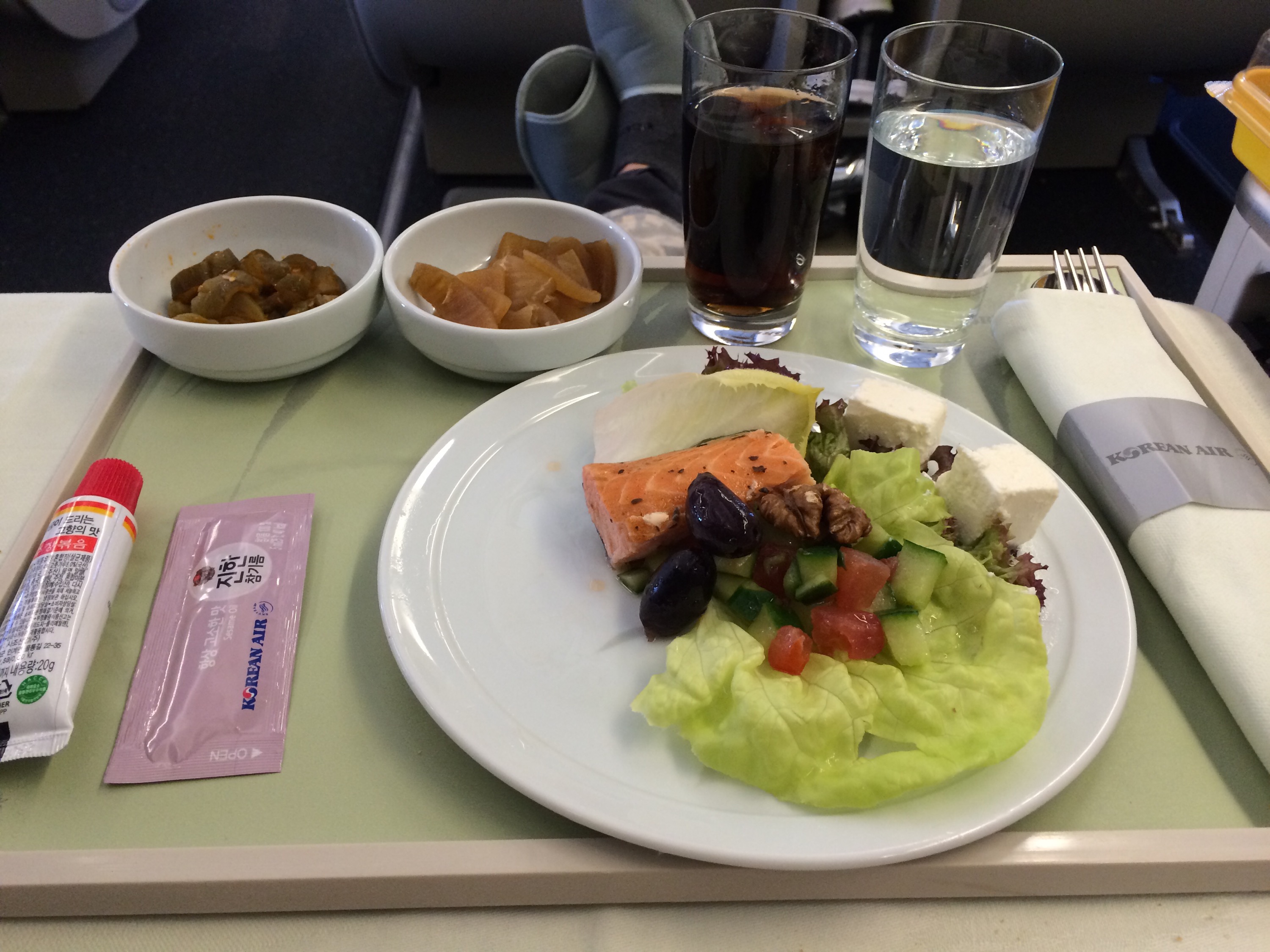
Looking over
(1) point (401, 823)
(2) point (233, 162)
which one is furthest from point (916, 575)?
(2) point (233, 162)

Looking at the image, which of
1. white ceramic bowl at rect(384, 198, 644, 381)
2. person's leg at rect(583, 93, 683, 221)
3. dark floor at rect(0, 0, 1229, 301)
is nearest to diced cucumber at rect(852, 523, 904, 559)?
white ceramic bowl at rect(384, 198, 644, 381)

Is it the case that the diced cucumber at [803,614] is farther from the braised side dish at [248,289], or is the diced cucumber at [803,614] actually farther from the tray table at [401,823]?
the braised side dish at [248,289]

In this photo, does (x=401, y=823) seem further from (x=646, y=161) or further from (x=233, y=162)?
(x=233, y=162)

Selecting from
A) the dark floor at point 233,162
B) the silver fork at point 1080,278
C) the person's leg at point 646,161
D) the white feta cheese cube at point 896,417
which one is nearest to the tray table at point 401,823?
the white feta cheese cube at point 896,417

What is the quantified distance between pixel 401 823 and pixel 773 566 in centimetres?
38

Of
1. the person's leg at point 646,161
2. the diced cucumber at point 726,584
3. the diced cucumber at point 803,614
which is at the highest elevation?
the diced cucumber at point 803,614

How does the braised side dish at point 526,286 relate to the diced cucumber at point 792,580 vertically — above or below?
below

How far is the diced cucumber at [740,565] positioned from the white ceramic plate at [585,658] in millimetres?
93

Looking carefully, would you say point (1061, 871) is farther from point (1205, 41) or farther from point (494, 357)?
point (1205, 41)

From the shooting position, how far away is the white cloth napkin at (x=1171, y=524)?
2.65ft

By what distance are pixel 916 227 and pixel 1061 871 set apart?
0.73 metres

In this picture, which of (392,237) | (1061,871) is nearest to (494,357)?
(1061,871)

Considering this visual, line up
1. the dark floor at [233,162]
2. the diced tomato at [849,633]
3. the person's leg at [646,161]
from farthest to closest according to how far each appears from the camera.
Answer: the dark floor at [233,162] → the person's leg at [646,161] → the diced tomato at [849,633]

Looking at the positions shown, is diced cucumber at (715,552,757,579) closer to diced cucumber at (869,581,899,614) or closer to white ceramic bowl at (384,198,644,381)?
diced cucumber at (869,581,899,614)
